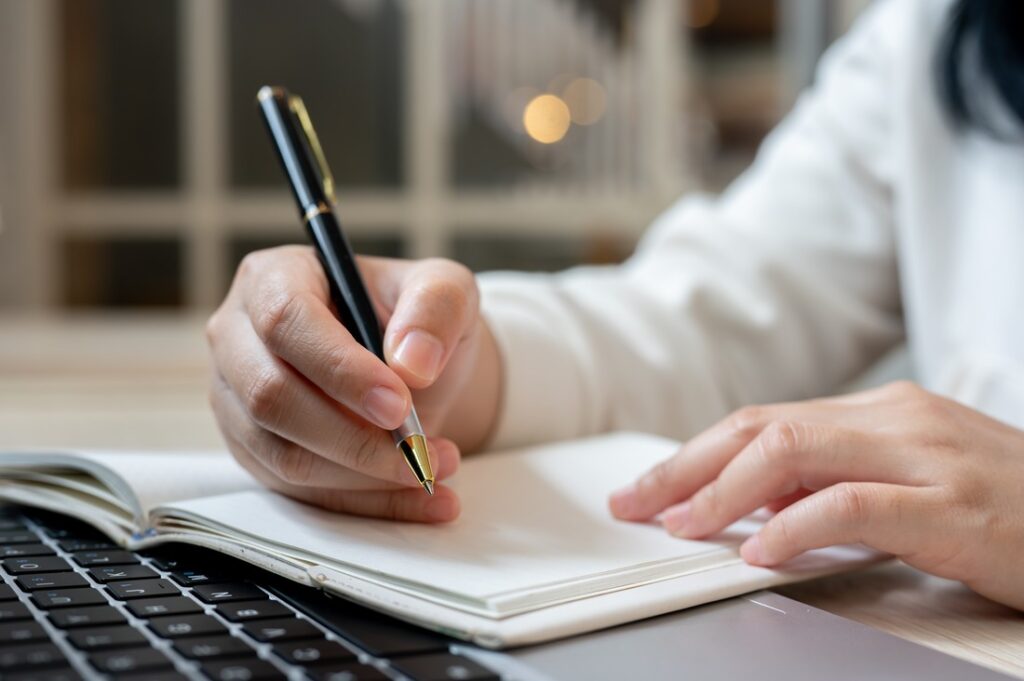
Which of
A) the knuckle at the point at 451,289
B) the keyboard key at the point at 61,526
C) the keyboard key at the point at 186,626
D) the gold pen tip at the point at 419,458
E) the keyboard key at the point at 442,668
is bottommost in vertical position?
the keyboard key at the point at 61,526

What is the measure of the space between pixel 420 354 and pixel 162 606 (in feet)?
0.39

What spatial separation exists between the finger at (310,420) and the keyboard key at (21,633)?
11cm

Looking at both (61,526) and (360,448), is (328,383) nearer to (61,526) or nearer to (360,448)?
(360,448)

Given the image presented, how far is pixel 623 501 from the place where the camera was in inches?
15.0

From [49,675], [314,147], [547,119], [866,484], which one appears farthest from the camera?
[547,119]

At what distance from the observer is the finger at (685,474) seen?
0.38 meters

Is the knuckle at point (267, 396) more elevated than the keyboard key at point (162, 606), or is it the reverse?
the knuckle at point (267, 396)

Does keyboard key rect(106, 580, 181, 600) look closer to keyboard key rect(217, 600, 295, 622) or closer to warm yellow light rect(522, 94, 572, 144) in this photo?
keyboard key rect(217, 600, 295, 622)

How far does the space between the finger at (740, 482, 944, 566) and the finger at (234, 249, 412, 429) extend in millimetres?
134

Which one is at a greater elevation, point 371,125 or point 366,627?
point 371,125

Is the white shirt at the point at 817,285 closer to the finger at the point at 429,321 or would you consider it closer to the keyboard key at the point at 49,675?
the finger at the point at 429,321

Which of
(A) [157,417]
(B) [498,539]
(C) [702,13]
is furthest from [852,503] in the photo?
(C) [702,13]

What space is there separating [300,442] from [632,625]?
14 centimetres

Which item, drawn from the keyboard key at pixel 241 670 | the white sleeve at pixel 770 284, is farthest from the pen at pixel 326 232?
the white sleeve at pixel 770 284
